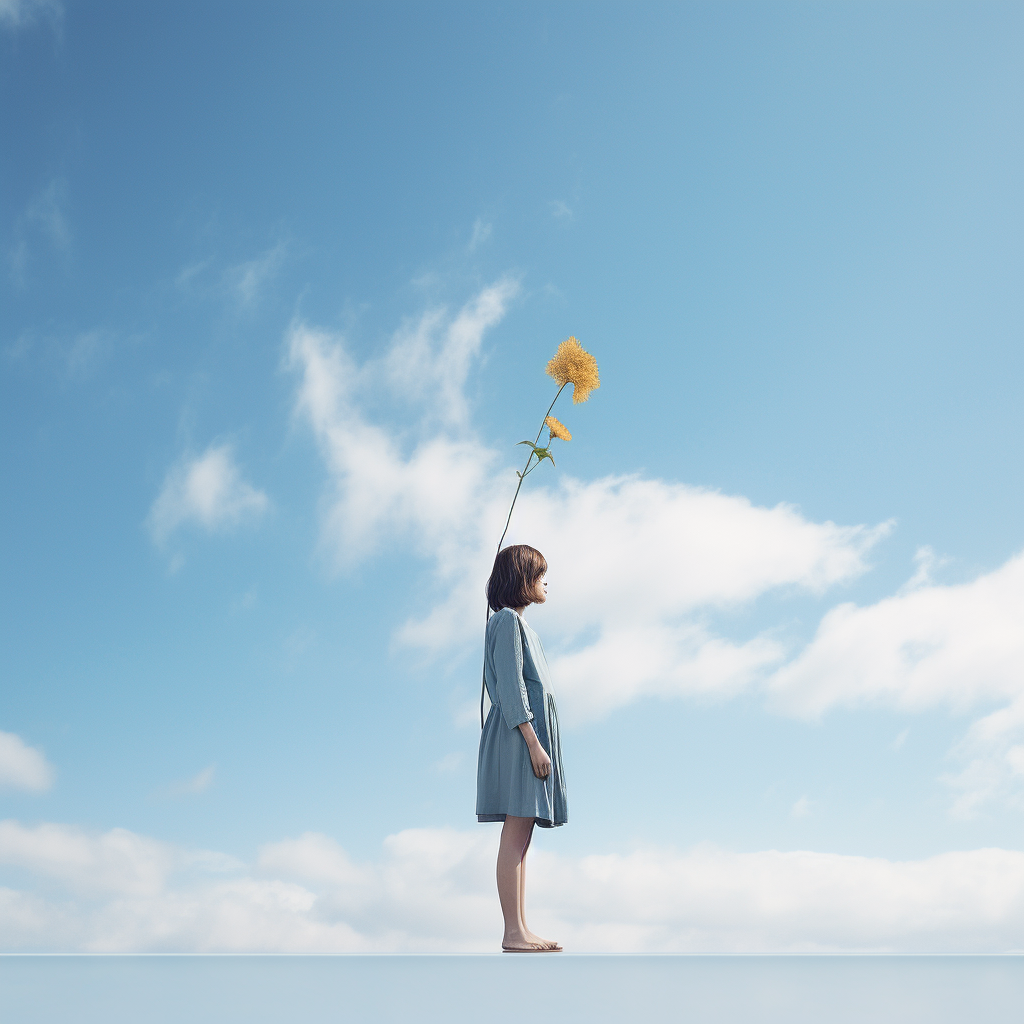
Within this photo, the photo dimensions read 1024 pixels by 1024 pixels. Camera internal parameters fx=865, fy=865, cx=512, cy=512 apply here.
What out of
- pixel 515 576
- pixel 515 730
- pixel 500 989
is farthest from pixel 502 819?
pixel 500 989

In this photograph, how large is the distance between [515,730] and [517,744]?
63mm

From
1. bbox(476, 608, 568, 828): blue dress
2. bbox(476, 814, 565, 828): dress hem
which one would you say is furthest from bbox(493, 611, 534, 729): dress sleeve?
bbox(476, 814, 565, 828): dress hem

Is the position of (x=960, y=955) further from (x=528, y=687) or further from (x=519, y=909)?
(x=528, y=687)

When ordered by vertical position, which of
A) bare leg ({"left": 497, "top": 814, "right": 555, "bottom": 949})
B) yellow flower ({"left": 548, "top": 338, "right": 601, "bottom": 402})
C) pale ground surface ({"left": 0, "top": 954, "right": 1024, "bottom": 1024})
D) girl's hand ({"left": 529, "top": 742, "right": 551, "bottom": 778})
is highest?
yellow flower ({"left": 548, "top": 338, "right": 601, "bottom": 402})

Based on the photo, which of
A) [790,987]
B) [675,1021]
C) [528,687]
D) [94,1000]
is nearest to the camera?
[675,1021]

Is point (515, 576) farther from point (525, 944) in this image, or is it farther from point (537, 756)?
point (525, 944)

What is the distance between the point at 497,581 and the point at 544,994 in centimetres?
227

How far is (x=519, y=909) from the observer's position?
11.6 feet

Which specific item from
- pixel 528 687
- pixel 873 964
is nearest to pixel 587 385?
pixel 528 687

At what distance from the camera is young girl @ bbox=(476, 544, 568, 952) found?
11.7 ft

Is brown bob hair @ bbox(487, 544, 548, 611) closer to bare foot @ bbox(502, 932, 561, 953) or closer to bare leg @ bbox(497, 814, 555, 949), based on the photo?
bare leg @ bbox(497, 814, 555, 949)

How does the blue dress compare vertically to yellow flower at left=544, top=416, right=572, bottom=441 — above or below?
below

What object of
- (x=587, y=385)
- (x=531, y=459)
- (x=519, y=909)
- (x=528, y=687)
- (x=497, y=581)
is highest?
Answer: (x=587, y=385)

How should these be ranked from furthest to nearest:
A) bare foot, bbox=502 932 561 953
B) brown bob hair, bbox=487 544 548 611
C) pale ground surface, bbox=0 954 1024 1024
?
brown bob hair, bbox=487 544 548 611, bare foot, bbox=502 932 561 953, pale ground surface, bbox=0 954 1024 1024
